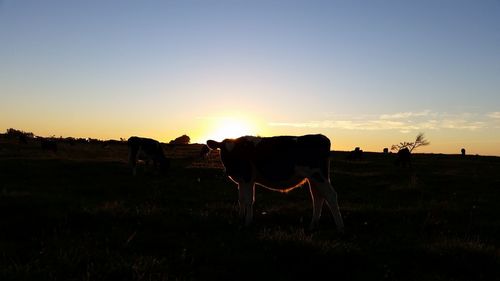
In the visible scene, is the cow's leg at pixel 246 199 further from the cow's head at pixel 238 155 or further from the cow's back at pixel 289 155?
the cow's back at pixel 289 155

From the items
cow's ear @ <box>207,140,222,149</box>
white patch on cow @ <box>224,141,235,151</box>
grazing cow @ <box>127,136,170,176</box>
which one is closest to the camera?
white patch on cow @ <box>224,141,235,151</box>

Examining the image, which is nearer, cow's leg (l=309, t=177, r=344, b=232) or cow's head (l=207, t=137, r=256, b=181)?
cow's leg (l=309, t=177, r=344, b=232)

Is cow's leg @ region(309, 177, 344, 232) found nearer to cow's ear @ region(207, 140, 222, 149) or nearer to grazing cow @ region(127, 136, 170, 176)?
cow's ear @ region(207, 140, 222, 149)

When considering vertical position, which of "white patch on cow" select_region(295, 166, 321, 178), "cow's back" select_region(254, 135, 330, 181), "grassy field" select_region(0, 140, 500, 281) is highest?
"cow's back" select_region(254, 135, 330, 181)

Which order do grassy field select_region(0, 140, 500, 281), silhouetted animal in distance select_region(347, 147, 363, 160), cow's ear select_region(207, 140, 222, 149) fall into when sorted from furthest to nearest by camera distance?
silhouetted animal in distance select_region(347, 147, 363, 160) → cow's ear select_region(207, 140, 222, 149) → grassy field select_region(0, 140, 500, 281)

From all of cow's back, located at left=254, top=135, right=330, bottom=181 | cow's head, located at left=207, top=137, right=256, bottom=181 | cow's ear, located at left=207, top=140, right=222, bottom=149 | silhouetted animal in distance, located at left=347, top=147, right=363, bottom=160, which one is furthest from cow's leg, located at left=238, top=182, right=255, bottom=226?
silhouetted animal in distance, located at left=347, top=147, right=363, bottom=160

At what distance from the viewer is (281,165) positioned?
34.8 feet

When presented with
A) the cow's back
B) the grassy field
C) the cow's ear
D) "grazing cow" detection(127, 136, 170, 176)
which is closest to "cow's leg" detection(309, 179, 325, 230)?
the grassy field

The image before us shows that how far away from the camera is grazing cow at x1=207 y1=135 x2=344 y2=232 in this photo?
34.0ft

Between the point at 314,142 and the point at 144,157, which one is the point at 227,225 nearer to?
the point at 314,142

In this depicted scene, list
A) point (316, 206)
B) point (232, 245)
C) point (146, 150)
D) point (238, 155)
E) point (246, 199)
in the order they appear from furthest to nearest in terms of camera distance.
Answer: point (146, 150) < point (238, 155) < point (316, 206) < point (246, 199) < point (232, 245)

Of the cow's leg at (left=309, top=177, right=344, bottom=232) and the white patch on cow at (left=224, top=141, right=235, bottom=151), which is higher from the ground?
the white patch on cow at (left=224, top=141, right=235, bottom=151)

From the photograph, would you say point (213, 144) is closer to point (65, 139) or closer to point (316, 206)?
point (316, 206)

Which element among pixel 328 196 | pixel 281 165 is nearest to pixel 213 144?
pixel 281 165
